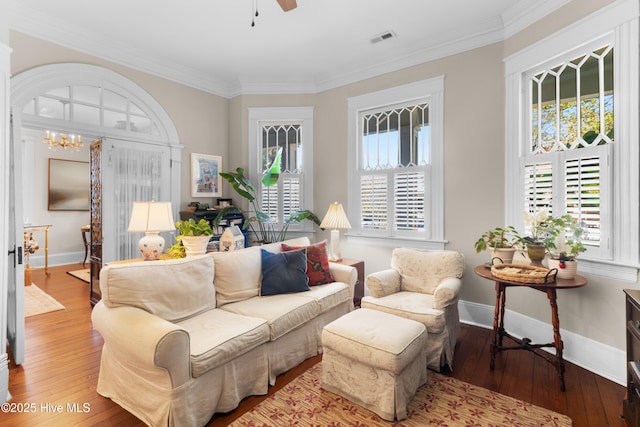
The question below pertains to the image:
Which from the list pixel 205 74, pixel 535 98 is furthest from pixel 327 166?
pixel 535 98

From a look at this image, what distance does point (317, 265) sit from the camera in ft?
10.9

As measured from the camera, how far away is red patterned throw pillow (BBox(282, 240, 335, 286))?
325 centimetres

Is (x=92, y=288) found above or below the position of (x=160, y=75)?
below

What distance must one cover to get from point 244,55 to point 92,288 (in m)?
3.62

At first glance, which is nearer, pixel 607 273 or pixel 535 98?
pixel 607 273

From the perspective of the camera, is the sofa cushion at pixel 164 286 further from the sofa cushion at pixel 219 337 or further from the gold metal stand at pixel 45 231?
the gold metal stand at pixel 45 231

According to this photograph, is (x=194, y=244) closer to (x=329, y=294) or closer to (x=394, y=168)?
(x=329, y=294)

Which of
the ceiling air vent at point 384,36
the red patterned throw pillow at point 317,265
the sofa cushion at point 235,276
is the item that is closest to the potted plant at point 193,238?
the sofa cushion at point 235,276

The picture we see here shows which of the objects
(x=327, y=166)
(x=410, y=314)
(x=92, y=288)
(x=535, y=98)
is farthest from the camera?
(x=327, y=166)

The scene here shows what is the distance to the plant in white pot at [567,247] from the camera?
249cm

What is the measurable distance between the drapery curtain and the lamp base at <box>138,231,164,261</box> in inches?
56.2

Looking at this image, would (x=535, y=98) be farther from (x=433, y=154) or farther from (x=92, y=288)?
(x=92, y=288)

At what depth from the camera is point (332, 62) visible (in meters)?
4.32

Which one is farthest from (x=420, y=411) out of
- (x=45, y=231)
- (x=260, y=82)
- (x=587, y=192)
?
(x=45, y=231)
